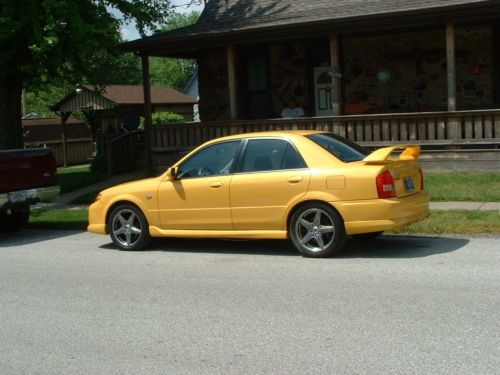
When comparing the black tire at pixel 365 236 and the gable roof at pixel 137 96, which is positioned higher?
the gable roof at pixel 137 96

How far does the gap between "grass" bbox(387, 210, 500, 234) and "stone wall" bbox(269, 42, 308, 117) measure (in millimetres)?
9758

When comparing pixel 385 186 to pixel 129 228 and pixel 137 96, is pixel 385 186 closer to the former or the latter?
pixel 129 228

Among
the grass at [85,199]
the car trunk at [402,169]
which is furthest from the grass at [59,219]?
the car trunk at [402,169]

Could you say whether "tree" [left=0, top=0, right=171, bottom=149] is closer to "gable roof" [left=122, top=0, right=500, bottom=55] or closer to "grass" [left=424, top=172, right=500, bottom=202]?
"gable roof" [left=122, top=0, right=500, bottom=55]

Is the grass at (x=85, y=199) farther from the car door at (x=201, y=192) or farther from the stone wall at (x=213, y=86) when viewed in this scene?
the car door at (x=201, y=192)

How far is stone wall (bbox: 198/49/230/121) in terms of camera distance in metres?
21.3

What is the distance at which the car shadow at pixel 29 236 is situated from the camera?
38.0 ft

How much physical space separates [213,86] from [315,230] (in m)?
13.7

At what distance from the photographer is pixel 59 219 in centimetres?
1368

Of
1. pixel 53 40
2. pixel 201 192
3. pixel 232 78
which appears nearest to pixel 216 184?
pixel 201 192

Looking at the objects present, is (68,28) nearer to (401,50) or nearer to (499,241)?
(401,50)

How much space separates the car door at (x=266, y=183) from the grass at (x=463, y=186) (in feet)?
15.8

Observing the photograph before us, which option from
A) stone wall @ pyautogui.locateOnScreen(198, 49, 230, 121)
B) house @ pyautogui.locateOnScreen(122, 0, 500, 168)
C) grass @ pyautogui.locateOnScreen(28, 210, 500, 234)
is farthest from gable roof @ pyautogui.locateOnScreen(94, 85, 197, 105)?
grass @ pyautogui.locateOnScreen(28, 210, 500, 234)

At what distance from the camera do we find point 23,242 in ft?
37.9
